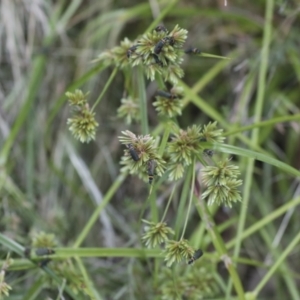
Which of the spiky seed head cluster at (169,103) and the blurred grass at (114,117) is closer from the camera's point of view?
the spiky seed head cluster at (169,103)

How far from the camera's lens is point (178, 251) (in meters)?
0.66

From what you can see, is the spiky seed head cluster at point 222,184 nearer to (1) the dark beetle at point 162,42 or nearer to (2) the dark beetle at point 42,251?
(1) the dark beetle at point 162,42

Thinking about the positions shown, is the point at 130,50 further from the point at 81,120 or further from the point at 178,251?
the point at 178,251

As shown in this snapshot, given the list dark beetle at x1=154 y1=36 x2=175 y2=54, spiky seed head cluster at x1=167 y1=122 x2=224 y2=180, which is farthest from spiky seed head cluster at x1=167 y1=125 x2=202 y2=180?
dark beetle at x1=154 y1=36 x2=175 y2=54

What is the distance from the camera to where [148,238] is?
69cm

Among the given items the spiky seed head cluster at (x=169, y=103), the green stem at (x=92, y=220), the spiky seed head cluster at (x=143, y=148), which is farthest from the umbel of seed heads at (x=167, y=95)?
the green stem at (x=92, y=220)

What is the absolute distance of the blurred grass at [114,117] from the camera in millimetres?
1099

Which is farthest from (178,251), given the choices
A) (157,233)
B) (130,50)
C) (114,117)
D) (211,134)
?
(114,117)

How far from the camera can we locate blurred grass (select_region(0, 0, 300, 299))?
110cm

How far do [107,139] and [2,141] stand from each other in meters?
0.24

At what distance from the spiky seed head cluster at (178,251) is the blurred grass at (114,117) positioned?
374mm

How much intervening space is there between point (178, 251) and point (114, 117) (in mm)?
542

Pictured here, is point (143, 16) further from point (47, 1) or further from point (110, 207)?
point (110, 207)

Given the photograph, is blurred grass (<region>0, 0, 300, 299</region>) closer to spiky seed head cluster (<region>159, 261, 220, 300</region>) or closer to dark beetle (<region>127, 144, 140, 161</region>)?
spiky seed head cluster (<region>159, 261, 220, 300</region>)
